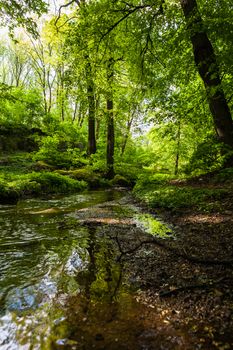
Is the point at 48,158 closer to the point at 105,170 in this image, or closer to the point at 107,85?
the point at 105,170

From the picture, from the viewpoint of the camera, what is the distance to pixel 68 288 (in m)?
2.88

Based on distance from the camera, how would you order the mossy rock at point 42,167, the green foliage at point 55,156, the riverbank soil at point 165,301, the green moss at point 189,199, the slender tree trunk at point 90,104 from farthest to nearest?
the green foliage at point 55,156 → the mossy rock at point 42,167 → the slender tree trunk at point 90,104 → the green moss at point 189,199 → the riverbank soil at point 165,301

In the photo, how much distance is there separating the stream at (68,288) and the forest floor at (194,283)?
0.24m

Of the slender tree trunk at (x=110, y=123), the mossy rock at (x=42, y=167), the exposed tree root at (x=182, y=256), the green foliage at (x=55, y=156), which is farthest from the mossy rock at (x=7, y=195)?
the slender tree trunk at (x=110, y=123)

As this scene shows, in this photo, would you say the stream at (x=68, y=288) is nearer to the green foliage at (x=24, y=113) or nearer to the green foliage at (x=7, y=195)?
the green foliage at (x=7, y=195)

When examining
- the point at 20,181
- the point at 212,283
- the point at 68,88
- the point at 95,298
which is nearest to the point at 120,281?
the point at 95,298

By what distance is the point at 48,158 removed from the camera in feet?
51.1

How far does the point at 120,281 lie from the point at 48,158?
43.8 ft

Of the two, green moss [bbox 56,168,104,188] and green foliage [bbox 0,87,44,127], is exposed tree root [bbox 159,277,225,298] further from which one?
green foliage [bbox 0,87,44,127]

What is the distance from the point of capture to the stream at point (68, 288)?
2077 mm

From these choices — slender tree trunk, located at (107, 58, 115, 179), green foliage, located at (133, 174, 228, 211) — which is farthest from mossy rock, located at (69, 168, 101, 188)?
green foliage, located at (133, 174, 228, 211)

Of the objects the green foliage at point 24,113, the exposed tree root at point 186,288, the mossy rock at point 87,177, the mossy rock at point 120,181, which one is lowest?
the exposed tree root at point 186,288

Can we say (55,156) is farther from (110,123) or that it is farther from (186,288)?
(186,288)

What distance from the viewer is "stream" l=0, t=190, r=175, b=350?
6.81ft
